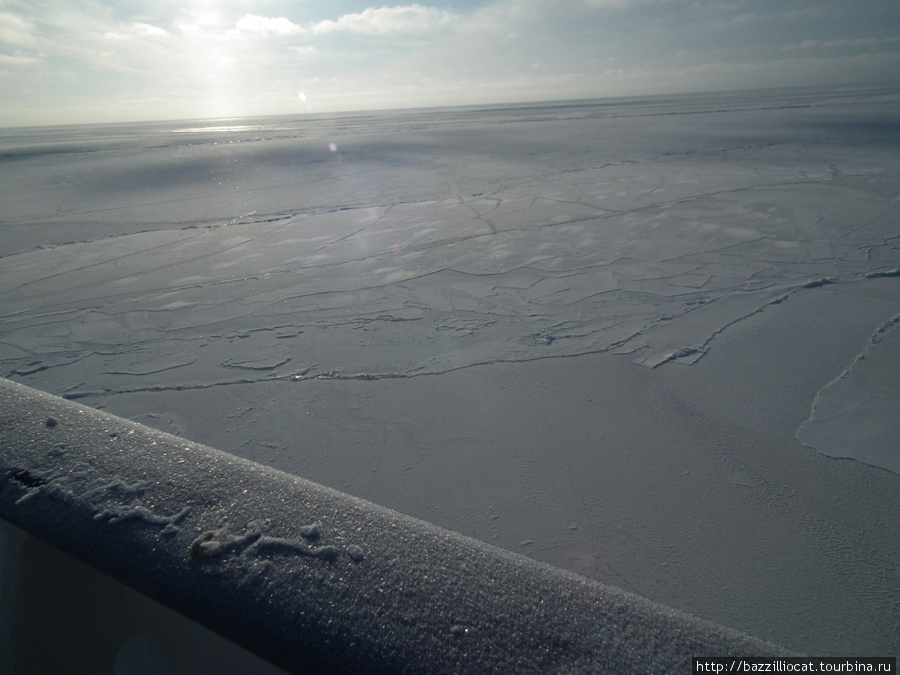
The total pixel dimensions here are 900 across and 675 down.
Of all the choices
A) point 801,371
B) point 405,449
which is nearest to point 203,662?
point 405,449

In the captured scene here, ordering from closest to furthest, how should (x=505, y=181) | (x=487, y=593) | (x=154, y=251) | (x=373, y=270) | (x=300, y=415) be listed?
(x=487, y=593) → (x=300, y=415) → (x=373, y=270) → (x=154, y=251) → (x=505, y=181)

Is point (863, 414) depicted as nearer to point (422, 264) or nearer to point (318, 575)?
point (318, 575)

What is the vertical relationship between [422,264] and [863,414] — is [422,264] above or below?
above

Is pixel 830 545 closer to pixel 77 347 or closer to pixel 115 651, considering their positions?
pixel 115 651

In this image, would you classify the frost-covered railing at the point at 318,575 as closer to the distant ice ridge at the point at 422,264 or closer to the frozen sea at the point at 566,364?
the frozen sea at the point at 566,364

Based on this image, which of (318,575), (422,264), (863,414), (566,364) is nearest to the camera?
(318,575)

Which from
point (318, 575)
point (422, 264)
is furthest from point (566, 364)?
point (318, 575)

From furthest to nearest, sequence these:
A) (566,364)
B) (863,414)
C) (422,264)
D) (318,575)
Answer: (422,264) → (566,364) → (863,414) → (318,575)
